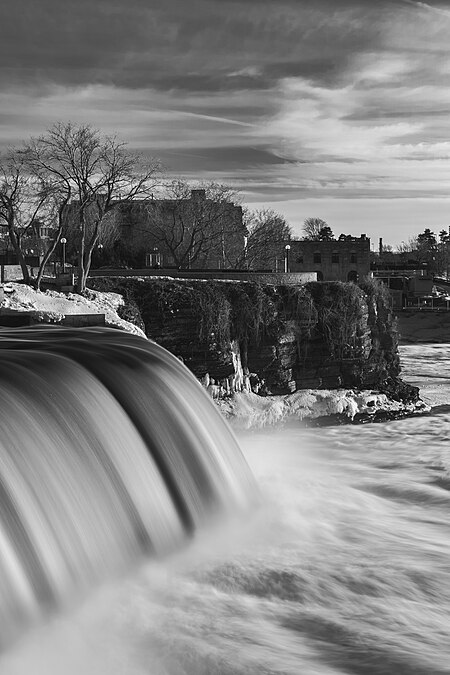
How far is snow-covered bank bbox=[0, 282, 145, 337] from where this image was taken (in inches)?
774

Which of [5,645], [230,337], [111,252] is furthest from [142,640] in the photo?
[111,252]

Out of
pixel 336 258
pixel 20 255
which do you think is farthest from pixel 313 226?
pixel 20 255

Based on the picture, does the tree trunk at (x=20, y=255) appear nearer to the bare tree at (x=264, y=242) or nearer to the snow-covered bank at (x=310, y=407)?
the snow-covered bank at (x=310, y=407)

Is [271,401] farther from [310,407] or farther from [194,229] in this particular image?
[194,229]

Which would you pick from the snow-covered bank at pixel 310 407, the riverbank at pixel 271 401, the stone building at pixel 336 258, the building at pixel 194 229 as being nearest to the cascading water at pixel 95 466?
the riverbank at pixel 271 401

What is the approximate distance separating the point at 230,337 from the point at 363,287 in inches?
288

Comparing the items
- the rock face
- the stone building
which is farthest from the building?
the stone building

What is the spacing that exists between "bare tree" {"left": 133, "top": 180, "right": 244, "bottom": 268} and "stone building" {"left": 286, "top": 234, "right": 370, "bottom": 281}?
35.6m

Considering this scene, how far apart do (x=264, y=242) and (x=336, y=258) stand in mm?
37989

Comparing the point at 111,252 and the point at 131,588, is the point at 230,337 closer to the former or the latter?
the point at 131,588

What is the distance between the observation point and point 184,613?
23.9 ft

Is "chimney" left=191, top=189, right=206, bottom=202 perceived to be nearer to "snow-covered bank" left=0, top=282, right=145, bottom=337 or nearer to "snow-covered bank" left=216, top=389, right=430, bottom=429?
"snow-covered bank" left=216, top=389, right=430, bottom=429

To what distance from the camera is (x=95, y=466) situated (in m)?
8.76

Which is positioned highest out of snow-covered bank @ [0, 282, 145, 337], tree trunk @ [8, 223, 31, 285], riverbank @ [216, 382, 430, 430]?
tree trunk @ [8, 223, 31, 285]
